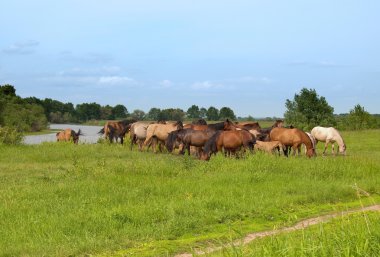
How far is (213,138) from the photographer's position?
19.3 m

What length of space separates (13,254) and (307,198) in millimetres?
6606

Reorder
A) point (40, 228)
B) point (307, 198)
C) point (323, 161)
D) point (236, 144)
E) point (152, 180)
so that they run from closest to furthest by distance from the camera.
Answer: point (40, 228)
point (307, 198)
point (152, 180)
point (323, 161)
point (236, 144)

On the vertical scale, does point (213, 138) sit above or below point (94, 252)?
above

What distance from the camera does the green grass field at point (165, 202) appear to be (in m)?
7.18

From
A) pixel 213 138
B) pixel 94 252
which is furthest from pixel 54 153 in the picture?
pixel 94 252

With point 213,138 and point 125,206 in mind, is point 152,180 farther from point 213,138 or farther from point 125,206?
point 213,138

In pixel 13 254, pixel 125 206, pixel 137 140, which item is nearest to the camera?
pixel 13 254

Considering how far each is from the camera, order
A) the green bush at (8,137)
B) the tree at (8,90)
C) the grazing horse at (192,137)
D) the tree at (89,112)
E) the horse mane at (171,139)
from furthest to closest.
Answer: the tree at (89,112) < the tree at (8,90) < the green bush at (8,137) < the horse mane at (171,139) < the grazing horse at (192,137)

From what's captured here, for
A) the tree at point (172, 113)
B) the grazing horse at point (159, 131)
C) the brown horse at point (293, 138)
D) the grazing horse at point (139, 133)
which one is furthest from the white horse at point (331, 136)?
the tree at point (172, 113)

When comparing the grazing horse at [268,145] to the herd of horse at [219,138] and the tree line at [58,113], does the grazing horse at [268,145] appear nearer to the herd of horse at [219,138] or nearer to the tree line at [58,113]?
the herd of horse at [219,138]

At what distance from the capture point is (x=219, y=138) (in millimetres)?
19250

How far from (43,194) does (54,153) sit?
986 cm

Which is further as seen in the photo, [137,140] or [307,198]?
[137,140]

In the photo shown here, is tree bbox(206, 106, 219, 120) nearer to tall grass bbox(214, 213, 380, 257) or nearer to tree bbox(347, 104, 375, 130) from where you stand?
tree bbox(347, 104, 375, 130)
